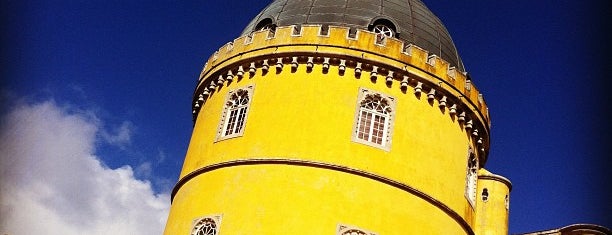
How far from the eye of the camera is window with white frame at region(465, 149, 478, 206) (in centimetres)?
2350

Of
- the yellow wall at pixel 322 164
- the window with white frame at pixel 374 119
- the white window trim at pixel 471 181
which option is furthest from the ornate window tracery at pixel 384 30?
the white window trim at pixel 471 181

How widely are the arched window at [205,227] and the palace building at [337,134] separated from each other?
0.04 meters

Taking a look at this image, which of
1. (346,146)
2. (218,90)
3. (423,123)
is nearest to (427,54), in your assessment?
(423,123)

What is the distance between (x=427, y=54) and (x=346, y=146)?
174 inches

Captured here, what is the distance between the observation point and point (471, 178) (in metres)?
24.0

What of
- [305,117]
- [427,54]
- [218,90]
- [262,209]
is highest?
[427,54]

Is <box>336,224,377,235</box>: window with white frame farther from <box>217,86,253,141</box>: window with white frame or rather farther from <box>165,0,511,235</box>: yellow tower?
<box>217,86,253,141</box>: window with white frame

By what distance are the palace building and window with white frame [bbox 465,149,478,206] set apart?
69mm

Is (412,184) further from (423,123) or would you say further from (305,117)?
(305,117)

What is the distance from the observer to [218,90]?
23875mm

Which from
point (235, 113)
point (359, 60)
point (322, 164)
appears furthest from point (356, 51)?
point (235, 113)

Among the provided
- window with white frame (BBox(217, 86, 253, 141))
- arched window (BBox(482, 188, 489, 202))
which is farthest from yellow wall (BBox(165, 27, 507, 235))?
arched window (BBox(482, 188, 489, 202))

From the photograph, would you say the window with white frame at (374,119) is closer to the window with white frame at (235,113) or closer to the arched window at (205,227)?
the window with white frame at (235,113)

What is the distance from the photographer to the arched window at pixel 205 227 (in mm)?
20344
